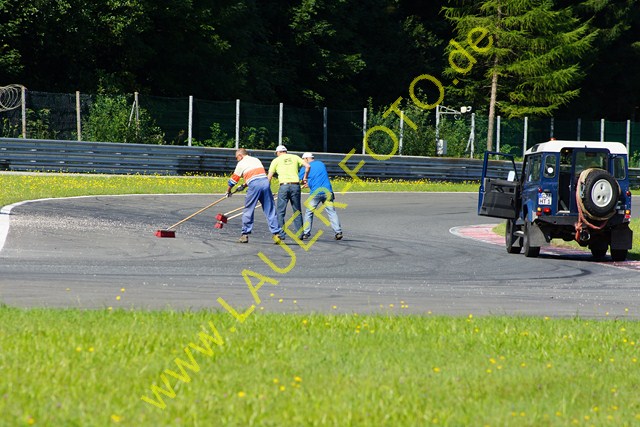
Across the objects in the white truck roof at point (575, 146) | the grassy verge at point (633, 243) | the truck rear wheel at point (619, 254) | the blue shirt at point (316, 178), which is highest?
the white truck roof at point (575, 146)

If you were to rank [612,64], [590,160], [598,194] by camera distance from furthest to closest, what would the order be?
[612,64], [590,160], [598,194]

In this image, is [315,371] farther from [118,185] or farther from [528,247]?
[118,185]

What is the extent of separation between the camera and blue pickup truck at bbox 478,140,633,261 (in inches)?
665

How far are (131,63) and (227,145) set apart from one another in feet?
29.2

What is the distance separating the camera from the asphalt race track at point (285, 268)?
35.4ft

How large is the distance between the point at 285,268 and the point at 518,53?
29548 millimetres

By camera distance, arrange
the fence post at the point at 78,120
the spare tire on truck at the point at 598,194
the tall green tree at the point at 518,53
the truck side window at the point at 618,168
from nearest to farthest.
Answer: the spare tire on truck at the point at 598,194
the truck side window at the point at 618,168
the fence post at the point at 78,120
the tall green tree at the point at 518,53

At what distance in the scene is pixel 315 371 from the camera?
23.6ft

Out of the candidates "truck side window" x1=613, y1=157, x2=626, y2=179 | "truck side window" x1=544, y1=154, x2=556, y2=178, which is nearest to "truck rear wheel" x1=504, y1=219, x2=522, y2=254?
"truck side window" x1=544, y1=154, x2=556, y2=178

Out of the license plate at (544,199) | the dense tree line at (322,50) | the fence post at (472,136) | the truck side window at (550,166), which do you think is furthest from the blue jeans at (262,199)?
the fence post at (472,136)

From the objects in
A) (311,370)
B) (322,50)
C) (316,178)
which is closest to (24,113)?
(316,178)

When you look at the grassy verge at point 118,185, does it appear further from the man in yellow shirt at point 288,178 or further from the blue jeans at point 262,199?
the blue jeans at point 262,199

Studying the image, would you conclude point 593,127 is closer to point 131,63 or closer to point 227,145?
point 227,145

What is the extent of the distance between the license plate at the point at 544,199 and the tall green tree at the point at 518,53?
52.2 feet
